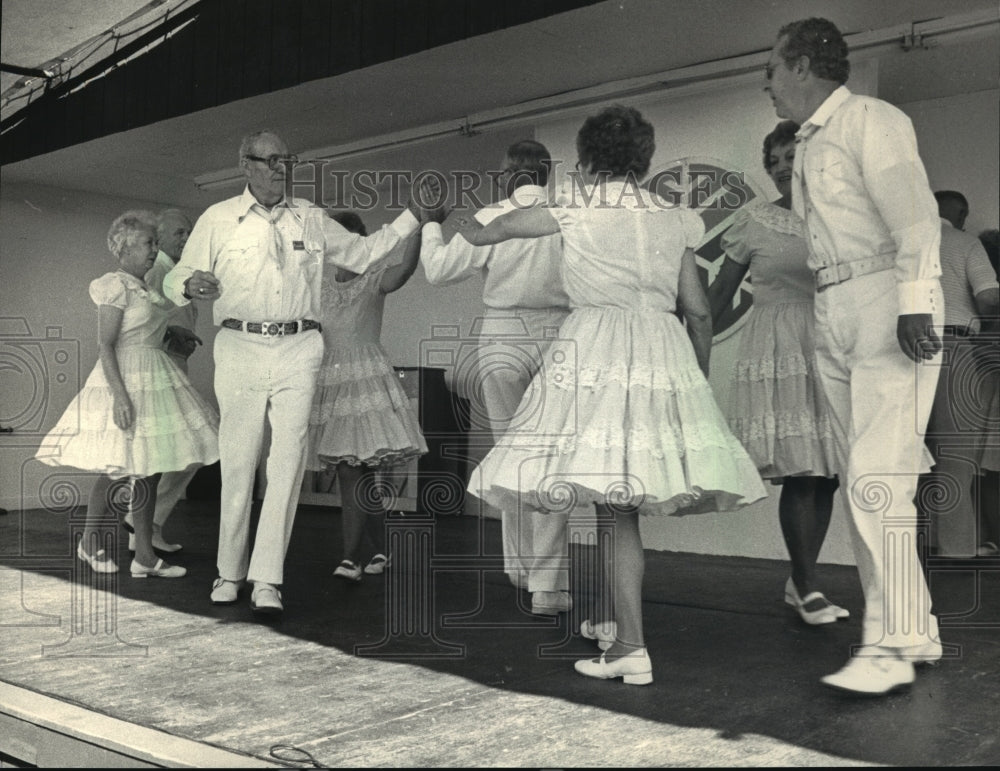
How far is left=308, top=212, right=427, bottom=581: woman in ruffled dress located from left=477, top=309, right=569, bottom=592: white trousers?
1.25ft

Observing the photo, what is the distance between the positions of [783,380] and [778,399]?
6 centimetres

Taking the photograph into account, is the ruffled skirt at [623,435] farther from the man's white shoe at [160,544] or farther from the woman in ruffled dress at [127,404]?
the man's white shoe at [160,544]

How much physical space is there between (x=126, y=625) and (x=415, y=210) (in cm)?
182

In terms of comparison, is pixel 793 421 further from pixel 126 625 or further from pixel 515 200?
pixel 126 625

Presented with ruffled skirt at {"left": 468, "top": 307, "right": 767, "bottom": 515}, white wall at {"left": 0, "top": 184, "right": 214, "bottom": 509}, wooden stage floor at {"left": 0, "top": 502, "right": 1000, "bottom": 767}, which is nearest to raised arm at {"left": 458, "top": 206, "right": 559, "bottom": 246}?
ruffled skirt at {"left": 468, "top": 307, "right": 767, "bottom": 515}

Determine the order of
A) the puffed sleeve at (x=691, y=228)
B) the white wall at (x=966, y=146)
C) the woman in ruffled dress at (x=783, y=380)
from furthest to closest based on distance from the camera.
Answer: the woman in ruffled dress at (x=783, y=380), the puffed sleeve at (x=691, y=228), the white wall at (x=966, y=146)

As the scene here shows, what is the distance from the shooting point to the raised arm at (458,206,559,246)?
11.1 feet

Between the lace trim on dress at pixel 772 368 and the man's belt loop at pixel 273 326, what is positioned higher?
the man's belt loop at pixel 273 326

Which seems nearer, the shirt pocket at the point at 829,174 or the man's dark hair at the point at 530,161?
the shirt pocket at the point at 829,174

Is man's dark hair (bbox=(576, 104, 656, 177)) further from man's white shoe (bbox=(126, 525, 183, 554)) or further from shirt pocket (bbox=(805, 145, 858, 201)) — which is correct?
man's white shoe (bbox=(126, 525, 183, 554))

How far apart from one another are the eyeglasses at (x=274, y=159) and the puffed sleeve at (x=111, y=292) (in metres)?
0.72

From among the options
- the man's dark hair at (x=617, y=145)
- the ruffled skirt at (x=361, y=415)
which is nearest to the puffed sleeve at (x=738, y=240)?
the man's dark hair at (x=617, y=145)

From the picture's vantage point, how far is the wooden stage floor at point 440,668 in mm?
2584

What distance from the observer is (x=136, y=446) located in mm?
4383
